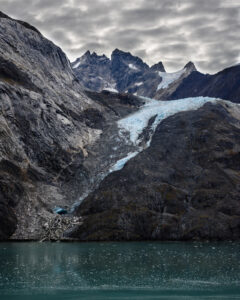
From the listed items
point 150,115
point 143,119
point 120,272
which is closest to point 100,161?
point 143,119

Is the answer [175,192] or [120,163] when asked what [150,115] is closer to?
[120,163]

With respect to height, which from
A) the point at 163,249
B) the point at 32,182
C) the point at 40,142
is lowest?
the point at 163,249

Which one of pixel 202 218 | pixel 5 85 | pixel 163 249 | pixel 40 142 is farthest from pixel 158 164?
pixel 5 85

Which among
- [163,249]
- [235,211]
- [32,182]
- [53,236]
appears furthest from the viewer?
[32,182]

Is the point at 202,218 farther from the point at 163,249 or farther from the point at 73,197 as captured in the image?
the point at 73,197

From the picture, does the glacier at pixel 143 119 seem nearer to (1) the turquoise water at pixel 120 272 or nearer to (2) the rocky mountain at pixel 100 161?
(2) the rocky mountain at pixel 100 161

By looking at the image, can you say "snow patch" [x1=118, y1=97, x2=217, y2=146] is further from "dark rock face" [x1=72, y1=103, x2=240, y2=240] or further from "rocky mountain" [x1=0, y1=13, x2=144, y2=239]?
"dark rock face" [x1=72, y1=103, x2=240, y2=240]
